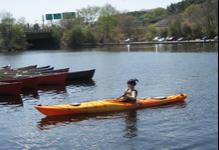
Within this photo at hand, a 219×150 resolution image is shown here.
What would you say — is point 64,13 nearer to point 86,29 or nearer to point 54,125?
point 86,29

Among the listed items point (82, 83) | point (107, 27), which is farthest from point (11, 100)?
point (107, 27)

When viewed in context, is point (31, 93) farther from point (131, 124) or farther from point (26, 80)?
point (131, 124)

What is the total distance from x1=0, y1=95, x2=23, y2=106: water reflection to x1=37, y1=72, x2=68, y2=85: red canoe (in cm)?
661

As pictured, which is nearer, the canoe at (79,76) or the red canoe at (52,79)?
the red canoe at (52,79)

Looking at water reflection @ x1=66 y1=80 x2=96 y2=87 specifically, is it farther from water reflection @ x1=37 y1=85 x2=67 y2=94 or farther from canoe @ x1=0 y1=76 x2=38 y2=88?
canoe @ x1=0 y1=76 x2=38 y2=88

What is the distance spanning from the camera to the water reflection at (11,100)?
29175mm

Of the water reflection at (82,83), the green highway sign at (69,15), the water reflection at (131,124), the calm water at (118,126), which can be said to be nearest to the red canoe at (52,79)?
the water reflection at (82,83)

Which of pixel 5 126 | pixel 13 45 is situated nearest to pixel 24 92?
pixel 5 126

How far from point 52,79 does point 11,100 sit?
8.77 meters

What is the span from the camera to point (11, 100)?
30.5 meters

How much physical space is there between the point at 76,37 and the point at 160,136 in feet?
399

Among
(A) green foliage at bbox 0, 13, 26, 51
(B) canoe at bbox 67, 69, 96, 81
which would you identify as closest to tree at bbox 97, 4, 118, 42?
(A) green foliage at bbox 0, 13, 26, 51

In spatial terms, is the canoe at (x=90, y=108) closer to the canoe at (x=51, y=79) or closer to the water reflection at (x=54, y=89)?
→ the water reflection at (x=54, y=89)

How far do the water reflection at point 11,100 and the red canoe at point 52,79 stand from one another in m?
6.61
